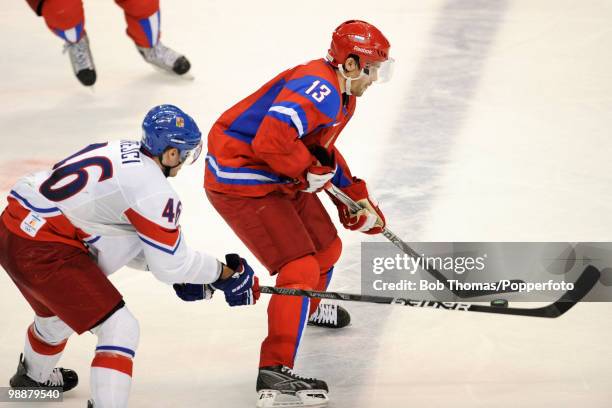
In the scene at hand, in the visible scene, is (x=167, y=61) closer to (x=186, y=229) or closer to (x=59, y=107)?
(x=59, y=107)

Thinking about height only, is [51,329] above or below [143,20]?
above

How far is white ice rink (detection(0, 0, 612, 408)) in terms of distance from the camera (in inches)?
145

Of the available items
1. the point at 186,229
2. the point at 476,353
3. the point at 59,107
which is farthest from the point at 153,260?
the point at 59,107

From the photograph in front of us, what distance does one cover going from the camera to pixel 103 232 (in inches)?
127

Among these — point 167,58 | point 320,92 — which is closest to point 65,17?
point 167,58

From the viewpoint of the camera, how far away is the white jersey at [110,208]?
3.13 metres

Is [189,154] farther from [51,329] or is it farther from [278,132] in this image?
[51,329]

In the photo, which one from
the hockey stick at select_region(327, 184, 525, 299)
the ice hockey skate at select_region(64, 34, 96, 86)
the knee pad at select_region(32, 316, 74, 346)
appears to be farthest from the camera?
the ice hockey skate at select_region(64, 34, 96, 86)

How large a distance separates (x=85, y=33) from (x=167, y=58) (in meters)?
0.50

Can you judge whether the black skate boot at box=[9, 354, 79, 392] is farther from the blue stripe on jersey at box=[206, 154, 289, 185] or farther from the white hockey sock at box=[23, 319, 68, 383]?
the blue stripe on jersey at box=[206, 154, 289, 185]

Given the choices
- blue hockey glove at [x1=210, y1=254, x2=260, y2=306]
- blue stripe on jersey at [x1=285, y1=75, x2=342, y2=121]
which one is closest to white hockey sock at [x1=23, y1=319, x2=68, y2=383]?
blue hockey glove at [x1=210, y1=254, x2=260, y2=306]

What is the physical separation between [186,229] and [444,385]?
1562 millimetres

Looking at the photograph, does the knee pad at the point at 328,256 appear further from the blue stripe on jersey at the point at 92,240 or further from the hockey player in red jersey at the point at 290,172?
the blue stripe on jersey at the point at 92,240

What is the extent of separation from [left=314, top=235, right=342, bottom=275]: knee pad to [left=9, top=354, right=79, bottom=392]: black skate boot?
91cm
